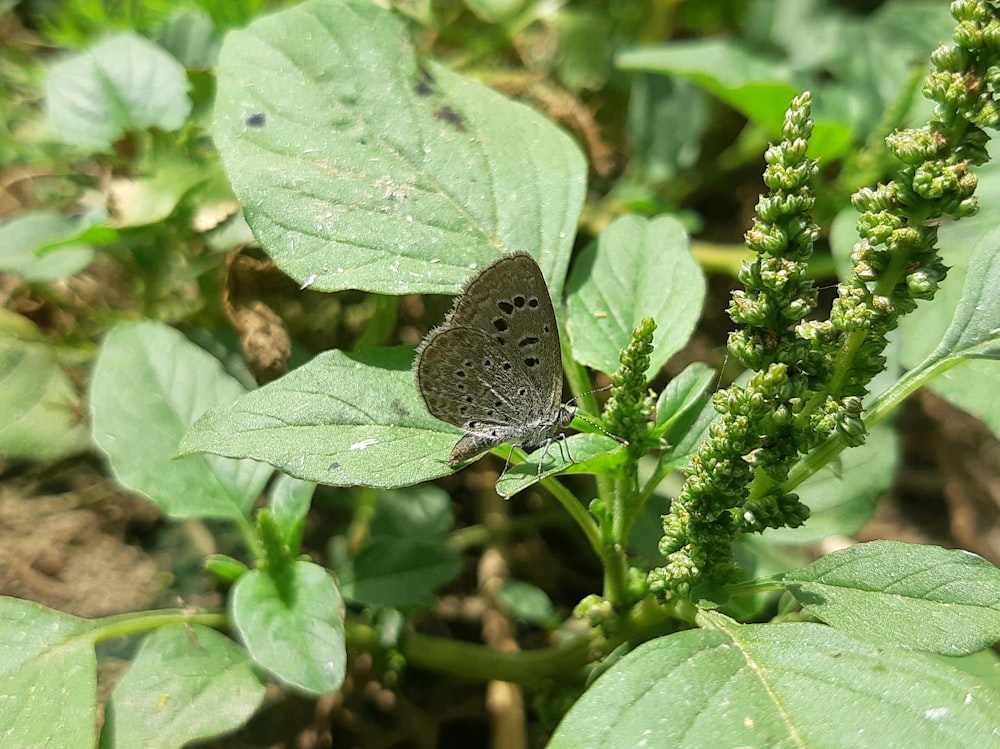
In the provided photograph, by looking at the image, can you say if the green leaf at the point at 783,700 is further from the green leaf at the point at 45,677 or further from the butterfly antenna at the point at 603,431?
the green leaf at the point at 45,677

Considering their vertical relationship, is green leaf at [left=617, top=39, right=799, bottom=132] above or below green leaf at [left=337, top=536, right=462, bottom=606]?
above

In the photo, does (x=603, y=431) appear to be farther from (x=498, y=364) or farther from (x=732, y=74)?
(x=732, y=74)

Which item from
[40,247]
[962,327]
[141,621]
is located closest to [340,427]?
[141,621]

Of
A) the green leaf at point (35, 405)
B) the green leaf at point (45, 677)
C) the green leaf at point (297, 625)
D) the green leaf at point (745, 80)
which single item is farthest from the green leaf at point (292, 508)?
the green leaf at point (745, 80)

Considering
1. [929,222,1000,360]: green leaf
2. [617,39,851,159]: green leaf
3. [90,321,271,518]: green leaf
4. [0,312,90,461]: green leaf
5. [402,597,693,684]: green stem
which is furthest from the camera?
[617,39,851,159]: green leaf

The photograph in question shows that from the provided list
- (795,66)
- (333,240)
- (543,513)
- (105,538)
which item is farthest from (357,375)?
(795,66)

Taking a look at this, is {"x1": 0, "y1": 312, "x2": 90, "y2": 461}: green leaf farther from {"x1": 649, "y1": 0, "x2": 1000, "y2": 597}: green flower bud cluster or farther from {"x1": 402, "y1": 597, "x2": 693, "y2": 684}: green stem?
{"x1": 649, "y1": 0, "x2": 1000, "y2": 597}: green flower bud cluster

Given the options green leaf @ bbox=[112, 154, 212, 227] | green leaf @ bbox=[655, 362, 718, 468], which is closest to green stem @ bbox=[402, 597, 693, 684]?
green leaf @ bbox=[655, 362, 718, 468]
